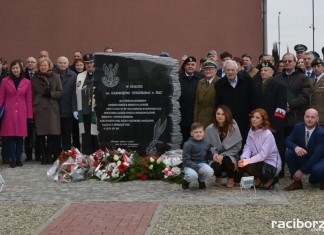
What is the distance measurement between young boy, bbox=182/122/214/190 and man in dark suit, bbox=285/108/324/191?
1.19 m

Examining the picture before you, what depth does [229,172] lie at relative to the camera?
9.02 m

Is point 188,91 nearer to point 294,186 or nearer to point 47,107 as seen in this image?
point 47,107

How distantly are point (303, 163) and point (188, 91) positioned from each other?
249 centimetres

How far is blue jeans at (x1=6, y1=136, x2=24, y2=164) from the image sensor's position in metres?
11.2

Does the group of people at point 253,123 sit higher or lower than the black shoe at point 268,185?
higher

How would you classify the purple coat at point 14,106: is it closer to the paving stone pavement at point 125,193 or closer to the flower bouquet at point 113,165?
the paving stone pavement at point 125,193

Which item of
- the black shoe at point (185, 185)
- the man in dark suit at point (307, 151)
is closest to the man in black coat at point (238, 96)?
the man in dark suit at point (307, 151)

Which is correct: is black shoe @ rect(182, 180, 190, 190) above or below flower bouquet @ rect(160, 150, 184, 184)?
below

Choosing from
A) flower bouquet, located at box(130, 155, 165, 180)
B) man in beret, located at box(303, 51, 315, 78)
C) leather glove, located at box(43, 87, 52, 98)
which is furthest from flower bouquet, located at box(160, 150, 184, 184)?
man in beret, located at box(303, 51, 315, 78)

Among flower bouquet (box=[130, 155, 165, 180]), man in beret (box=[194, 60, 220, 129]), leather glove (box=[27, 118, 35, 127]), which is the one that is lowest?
flower bouquet (box=[130, 155, 165, 180])

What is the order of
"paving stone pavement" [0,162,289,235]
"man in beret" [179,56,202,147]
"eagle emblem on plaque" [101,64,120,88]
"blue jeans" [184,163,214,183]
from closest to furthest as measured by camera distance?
"paving stone pavement" [0,162,289,235], "blue jeans" [184,163,214,183], "eagle emblem on plaque" [101,64,120,88], "man in beret" [179,56,202,147]

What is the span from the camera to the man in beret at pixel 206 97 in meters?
10.1

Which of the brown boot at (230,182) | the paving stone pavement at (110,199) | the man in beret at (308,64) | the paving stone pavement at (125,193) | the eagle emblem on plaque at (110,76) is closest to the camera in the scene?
the paving stone pavement at (110,199)

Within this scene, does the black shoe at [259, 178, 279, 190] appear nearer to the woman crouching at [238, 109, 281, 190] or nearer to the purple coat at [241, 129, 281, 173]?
the woman crouching at [238, 109, 281, 190]
